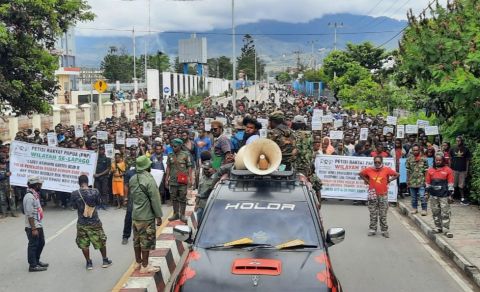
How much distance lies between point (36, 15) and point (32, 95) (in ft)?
7.06

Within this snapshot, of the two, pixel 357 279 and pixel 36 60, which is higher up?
pixel 36 60

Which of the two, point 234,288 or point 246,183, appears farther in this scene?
point 246,183

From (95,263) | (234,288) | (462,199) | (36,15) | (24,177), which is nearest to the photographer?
(234,288)

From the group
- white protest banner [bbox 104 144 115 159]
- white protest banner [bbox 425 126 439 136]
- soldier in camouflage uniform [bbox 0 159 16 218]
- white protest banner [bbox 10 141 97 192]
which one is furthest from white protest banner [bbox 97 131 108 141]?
white protest banner [bbox 425 126 439 136]

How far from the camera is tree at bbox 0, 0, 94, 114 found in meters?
15.1

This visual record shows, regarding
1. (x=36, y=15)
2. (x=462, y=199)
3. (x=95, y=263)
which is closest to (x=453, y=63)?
(x=462, y=199)

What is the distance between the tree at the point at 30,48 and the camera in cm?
→ 1507

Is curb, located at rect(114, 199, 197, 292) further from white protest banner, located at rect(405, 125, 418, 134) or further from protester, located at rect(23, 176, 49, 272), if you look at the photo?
white protest banner, located at rect(405, 125, 418, 134)

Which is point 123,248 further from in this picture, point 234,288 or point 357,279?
point 234,288

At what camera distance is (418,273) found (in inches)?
356

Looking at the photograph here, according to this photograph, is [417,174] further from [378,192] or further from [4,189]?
[4,189]

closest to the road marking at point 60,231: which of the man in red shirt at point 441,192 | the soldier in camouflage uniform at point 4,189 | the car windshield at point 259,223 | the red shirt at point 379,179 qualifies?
the soldier in camouflage uniform at point 4,189

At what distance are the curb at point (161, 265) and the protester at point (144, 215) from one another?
17cm

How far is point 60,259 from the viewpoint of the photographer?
9.82m
